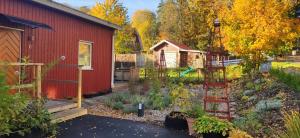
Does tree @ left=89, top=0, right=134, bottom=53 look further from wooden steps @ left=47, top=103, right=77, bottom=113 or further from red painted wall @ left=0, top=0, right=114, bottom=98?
wooden steps @ left=47, top=103, right=77, bottom=113

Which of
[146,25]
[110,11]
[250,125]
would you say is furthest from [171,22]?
[250,125]

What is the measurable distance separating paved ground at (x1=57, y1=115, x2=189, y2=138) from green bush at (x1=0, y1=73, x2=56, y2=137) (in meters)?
0.47

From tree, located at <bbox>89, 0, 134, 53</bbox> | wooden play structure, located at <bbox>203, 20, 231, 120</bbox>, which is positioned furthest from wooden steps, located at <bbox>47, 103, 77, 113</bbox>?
tree, located at <bbox>89, 0, 134, 53</bbox>

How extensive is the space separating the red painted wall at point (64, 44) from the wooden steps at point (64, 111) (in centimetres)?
182

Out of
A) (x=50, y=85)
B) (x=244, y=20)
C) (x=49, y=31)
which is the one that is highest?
(x=244, y=20)

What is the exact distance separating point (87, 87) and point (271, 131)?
286 inches

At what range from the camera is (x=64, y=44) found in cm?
1053

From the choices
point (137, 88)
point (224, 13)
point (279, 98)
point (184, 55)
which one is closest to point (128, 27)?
point (184, 55)

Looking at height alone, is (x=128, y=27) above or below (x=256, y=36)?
above

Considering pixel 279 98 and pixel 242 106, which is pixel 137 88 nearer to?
pixel 242 106

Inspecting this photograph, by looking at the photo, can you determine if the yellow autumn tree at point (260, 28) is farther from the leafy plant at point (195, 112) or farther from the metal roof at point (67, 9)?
the leafy plant at point (195, 112)

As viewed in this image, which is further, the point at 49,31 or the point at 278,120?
the point at 49,31

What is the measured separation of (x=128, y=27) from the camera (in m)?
31.7

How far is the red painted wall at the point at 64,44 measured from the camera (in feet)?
28.8
